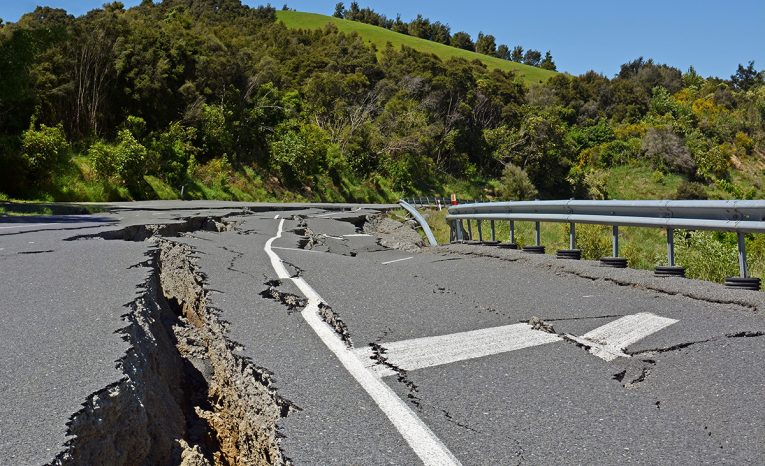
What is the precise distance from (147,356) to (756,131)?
75.5 meters

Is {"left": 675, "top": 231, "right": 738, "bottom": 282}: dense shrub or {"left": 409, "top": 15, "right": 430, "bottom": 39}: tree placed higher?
{"left": 409, "top": 15, "right": 430, "bottom": 39}: tree

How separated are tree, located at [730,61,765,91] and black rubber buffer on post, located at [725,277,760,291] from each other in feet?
424

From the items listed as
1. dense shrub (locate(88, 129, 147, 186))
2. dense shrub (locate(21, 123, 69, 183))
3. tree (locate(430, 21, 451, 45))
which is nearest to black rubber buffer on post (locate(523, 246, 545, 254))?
dense shrub (locate(21, 123, 69, 183))

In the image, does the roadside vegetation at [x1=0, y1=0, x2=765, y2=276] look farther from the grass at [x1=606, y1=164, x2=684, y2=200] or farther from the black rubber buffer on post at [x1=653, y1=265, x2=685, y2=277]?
the black rubber buffer on post at [x1=653, y1=265, x2=685, y2=277]

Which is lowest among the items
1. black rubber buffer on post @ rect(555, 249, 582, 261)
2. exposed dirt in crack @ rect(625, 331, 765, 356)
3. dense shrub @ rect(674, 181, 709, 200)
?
dense shrub @ rect(674, 181, 709, 200)

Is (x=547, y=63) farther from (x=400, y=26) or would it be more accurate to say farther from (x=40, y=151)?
(x=40, y=151)

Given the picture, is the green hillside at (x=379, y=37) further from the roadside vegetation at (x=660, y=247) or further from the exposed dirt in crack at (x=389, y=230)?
the roadside vegetation at (x=660, y=247)

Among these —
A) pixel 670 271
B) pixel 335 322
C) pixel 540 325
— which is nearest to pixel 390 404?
pixel 335 322

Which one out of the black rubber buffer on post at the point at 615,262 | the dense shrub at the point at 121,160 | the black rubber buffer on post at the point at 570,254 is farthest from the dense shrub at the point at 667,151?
the black rubber buffer on post at the point at 615,262

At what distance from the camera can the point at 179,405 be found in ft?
14.3

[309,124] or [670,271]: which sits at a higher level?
[309,124]

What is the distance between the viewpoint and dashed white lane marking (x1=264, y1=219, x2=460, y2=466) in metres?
2.92

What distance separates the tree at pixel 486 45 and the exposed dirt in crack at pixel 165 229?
134m

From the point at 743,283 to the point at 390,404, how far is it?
14.0 feet
